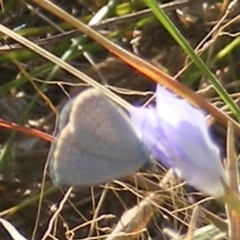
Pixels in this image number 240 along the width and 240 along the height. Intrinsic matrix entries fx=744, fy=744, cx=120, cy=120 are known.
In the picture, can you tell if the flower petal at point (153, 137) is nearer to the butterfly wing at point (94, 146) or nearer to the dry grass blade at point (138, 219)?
the butterfly wing at point (94, 146)

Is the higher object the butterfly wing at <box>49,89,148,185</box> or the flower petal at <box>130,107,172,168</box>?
the butterfly wing at <box>49,89,148,185</box>

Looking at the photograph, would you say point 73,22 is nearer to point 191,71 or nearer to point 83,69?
point 191,71

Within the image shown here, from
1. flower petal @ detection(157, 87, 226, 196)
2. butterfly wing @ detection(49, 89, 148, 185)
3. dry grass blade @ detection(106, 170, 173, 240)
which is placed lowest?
dry grass blade @ detection(106, 170, 173, 240)

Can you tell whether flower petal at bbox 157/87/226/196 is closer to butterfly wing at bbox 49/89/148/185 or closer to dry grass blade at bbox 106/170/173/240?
butterfly wing at bbox 49/89/148/185

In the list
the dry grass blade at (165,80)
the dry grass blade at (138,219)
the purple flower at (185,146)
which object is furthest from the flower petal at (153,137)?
the dry grass blade at (138,219)

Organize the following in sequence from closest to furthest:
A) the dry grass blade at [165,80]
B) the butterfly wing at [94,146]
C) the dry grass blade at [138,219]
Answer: the butterfly wing at [94,146]
the dry grass blade at [165,80]
the dry grass blade at [138,219]

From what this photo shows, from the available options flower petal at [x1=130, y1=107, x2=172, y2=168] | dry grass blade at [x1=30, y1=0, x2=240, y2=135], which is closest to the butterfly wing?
flower petal at [x1=130, y1=107, x2=172, y2=168]

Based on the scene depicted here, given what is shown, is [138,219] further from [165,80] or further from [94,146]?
[94,146]

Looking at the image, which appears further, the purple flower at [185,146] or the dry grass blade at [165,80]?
the dry grass blade at [165,80]
